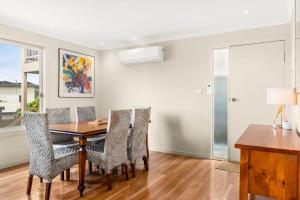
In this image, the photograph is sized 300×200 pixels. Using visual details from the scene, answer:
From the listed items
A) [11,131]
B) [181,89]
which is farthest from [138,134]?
[11,131]

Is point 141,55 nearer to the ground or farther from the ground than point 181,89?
farther from the ground

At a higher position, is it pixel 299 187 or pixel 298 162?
pixel 298 162

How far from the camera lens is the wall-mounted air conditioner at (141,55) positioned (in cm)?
440

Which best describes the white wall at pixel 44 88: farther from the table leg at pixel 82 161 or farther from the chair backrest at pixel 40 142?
the table leg at pixel 82 161

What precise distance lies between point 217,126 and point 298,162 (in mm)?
2606

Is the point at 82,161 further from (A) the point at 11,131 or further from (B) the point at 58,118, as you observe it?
(A) the point at 11,131

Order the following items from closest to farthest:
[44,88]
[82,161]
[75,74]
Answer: [82,161]
[44,88]
[75,74]

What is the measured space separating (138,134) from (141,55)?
1.96 metres

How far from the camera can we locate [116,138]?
2.78 metres

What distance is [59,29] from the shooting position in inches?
158

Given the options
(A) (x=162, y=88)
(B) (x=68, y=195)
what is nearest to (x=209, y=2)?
(A) (x=162, y=88)

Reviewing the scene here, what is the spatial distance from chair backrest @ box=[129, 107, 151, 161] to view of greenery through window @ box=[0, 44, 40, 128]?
214 cm

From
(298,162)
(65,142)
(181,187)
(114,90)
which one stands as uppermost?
(114,90)

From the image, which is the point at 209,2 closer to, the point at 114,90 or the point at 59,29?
the point at 59,29
